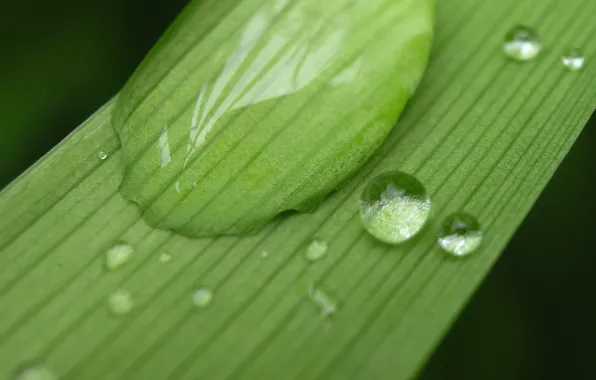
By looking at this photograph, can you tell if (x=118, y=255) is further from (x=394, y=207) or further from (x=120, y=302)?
(x=394, y=207)

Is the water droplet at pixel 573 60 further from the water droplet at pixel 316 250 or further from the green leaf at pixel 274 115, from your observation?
the water droplet at pixel 316 250

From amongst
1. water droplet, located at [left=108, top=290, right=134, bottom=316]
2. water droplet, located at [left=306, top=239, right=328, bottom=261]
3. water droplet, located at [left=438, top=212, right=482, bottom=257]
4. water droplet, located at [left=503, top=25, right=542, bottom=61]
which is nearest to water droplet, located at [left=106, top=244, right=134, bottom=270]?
water droplet, located at [left=108, top=290, right=134, bottom=316]

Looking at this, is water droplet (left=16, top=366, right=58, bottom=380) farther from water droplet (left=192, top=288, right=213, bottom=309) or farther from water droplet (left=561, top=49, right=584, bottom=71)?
water droplet (left=561, top=49, right=584, bottom=71)

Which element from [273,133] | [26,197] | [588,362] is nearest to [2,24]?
[26,197]

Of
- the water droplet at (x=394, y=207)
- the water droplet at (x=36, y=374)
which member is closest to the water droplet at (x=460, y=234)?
the water droplet at (x=394, y=207)

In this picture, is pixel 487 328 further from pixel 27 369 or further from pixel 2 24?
pixel 2 24
